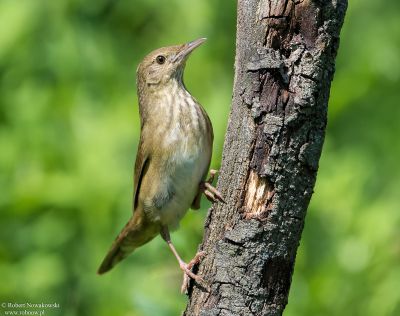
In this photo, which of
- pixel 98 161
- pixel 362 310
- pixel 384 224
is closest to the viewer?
pixel 362 310

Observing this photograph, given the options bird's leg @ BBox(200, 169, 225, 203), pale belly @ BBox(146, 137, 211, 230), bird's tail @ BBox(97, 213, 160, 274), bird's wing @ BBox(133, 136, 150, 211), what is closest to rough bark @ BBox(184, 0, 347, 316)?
bird's leg @ BBox(200, 169, 225, 203)

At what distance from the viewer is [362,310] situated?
6.46m

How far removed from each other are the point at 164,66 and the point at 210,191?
5.56 feet

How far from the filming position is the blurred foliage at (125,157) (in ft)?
22.1

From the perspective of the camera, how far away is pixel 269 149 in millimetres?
4453

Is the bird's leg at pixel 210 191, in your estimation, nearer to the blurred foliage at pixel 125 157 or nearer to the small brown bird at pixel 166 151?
the small brown bird at pixel 166 151

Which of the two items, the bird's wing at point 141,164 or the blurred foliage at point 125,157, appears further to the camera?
the blurred foliage at point 125,157

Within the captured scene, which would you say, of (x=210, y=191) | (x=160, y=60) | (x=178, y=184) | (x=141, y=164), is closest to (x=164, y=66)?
(x=160, y=60)

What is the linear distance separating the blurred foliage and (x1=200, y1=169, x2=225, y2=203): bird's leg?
0.70 meters

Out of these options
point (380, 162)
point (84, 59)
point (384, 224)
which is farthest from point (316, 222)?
point (84, 59)

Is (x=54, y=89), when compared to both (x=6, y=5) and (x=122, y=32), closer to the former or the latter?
(x=6, y=5)

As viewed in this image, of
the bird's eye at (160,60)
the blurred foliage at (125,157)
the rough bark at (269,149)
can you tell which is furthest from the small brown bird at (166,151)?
the rough bark at (269,149)

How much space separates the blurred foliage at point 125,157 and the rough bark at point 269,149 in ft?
5.24

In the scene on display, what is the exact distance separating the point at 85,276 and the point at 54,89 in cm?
182
